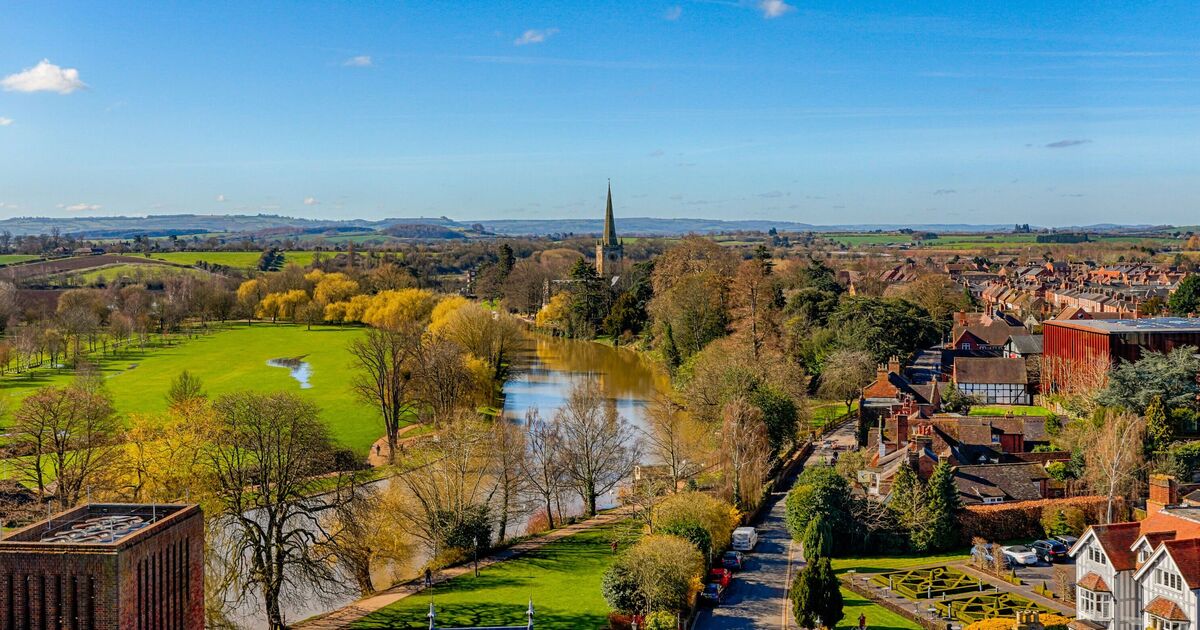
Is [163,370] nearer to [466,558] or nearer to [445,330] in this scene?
[445,330]

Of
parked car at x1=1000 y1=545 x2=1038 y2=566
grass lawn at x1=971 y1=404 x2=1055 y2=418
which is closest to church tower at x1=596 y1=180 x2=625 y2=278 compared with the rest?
grass lawn at x1=971 y1=404 x2=1055 y2=418

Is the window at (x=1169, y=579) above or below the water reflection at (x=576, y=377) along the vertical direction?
above

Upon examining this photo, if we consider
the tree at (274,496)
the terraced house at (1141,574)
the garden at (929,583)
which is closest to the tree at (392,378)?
the tree at (274,496)

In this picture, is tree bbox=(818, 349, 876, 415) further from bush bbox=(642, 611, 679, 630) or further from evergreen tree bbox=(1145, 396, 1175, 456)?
bush bbox=(642, 611, 679, 630)

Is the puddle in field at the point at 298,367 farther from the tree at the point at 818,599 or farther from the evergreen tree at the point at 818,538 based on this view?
the tree at the point at 818,599

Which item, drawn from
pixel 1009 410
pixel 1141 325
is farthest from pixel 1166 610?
pixel 1141 325

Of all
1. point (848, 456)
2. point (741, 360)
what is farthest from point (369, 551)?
point (741, 360)
